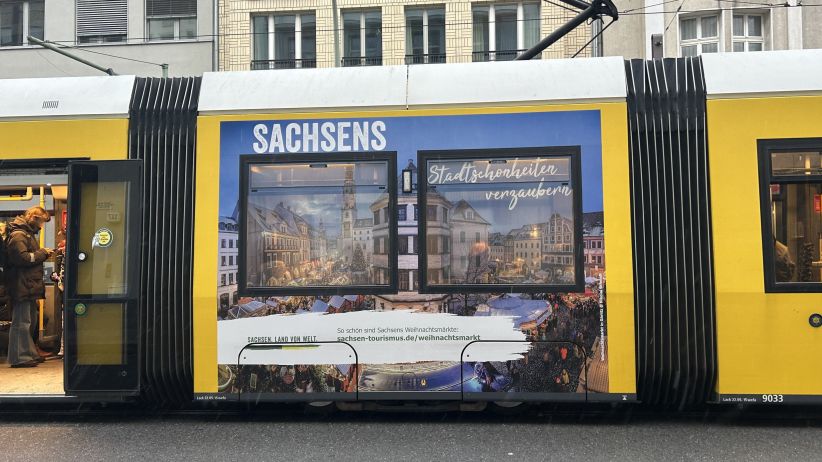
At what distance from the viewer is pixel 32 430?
5352 millimetres

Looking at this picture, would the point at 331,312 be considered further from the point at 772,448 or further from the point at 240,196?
the point at 772,448

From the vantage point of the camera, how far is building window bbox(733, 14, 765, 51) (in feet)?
52.7

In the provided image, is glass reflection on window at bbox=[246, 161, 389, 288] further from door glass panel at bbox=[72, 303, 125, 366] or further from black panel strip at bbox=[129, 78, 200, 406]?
door glass panel at bbox=[72, 303, 125, 366]

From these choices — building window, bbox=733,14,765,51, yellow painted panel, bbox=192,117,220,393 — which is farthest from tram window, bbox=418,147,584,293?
building window, bbox=733,14,765,51

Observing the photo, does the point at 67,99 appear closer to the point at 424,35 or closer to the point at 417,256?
the point at 417,256

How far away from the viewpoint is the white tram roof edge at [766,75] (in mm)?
5059

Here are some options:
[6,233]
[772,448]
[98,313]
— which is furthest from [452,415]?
[6,233]

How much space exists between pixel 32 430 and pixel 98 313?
1.12m

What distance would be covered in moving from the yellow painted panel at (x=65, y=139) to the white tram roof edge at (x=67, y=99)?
6 cm

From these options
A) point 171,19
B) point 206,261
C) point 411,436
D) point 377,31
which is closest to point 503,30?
point 377,31

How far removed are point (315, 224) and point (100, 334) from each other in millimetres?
1981

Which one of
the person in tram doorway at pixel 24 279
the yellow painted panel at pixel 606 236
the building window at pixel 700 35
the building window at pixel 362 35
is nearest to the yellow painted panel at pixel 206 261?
the yellow painted panel at pixel 606 236

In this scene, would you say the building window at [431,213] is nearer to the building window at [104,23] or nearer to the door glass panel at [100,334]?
the door glass panel at [100,334]

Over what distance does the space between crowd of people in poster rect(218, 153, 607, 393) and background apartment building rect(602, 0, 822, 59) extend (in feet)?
39.4
